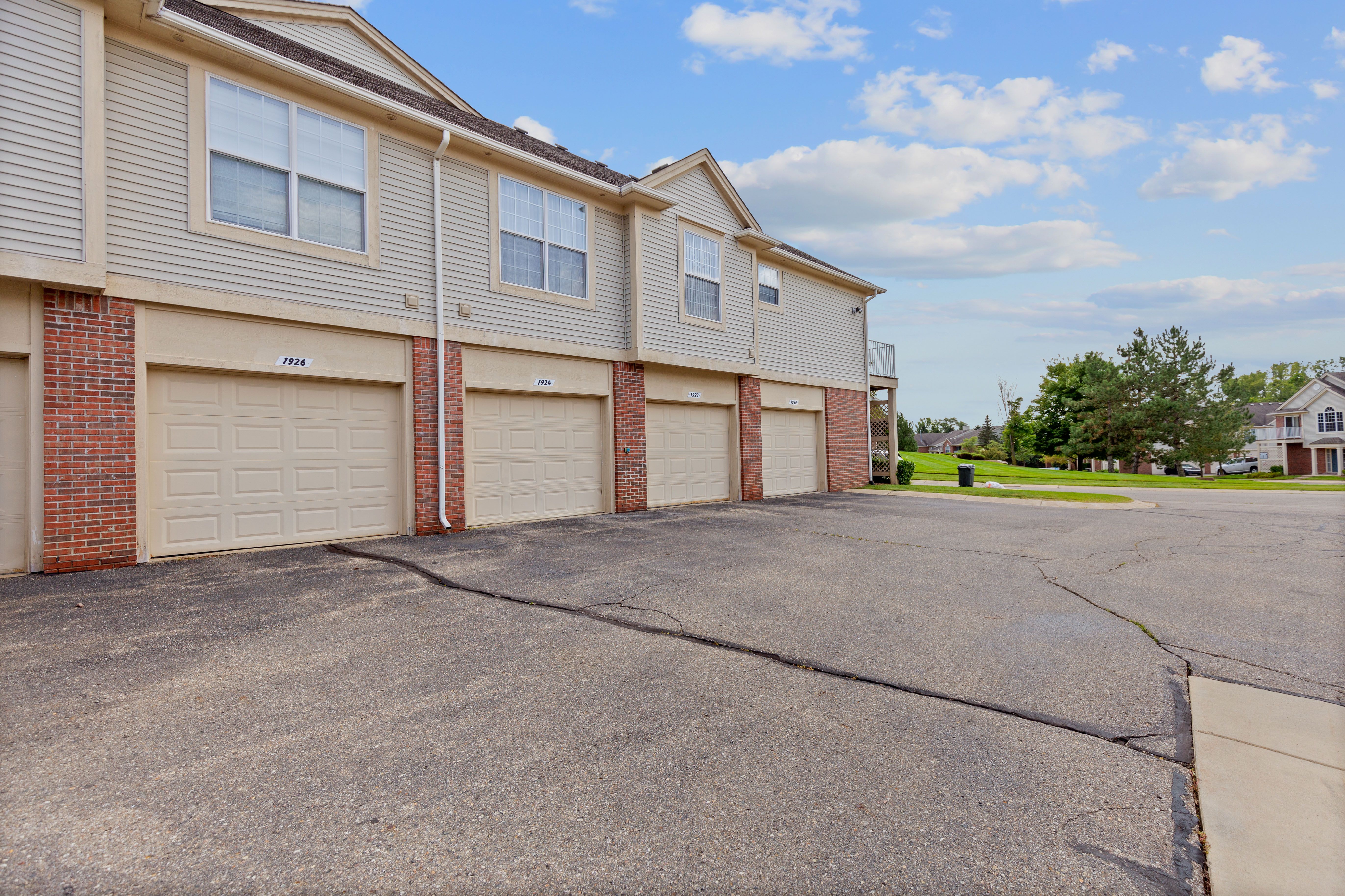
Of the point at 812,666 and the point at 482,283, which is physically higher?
the point at 482,283

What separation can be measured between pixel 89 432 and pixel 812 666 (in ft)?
26.0

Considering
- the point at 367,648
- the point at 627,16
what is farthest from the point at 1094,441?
the point at 367,648

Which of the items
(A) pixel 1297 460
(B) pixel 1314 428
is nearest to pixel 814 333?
(B) pixel 1314 428

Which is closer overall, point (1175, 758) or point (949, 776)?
point (949, 776)

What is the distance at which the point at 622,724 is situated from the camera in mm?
3322

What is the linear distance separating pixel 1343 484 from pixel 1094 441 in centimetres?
1519

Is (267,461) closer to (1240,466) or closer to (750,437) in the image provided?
(750,437)

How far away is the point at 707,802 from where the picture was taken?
2625 mm

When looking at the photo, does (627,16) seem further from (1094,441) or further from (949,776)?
(1094,441)

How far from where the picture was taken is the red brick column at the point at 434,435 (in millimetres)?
9508

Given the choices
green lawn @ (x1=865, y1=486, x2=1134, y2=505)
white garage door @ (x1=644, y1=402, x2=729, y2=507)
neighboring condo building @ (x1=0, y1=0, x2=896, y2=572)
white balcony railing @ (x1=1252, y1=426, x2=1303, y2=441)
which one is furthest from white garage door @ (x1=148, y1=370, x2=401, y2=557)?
white balcony railing @ (x1=1252, y1=426, x2=1303, y2=441)

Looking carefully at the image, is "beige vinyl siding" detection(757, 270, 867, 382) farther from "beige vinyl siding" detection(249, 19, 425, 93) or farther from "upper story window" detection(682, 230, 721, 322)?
"beige vinyl siding" detection(249, 19, 425, 93)

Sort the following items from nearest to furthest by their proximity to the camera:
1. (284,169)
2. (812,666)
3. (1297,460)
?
(812,666) → (284,169) → (1297,460)

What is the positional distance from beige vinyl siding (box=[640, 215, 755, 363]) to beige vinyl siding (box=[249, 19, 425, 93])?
5.05 metres
